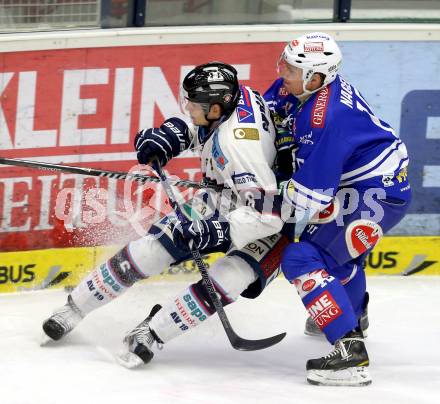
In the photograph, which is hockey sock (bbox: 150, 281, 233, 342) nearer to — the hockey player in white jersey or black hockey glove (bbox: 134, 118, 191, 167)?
the hockey player in white jersey

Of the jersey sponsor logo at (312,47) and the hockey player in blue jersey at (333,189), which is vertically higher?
the jersey sponsor logo at (312,47)

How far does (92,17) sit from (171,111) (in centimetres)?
58

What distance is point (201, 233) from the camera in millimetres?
4426

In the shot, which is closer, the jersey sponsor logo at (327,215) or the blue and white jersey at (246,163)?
the blue and white jersey at (246,163)

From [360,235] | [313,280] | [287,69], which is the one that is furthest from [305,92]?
[313,280]

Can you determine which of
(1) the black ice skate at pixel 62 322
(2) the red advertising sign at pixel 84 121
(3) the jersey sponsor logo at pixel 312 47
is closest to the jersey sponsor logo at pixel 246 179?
(3) the jersey sponsor logo at pixel 312 47

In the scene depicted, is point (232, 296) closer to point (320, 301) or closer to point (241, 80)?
point (320, 301)

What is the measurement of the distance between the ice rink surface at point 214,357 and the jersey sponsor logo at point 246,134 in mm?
911

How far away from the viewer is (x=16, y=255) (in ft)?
18.4

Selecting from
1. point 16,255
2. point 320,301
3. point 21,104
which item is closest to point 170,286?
point 16,255

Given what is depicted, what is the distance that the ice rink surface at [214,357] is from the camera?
428 cm

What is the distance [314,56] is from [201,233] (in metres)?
0.80

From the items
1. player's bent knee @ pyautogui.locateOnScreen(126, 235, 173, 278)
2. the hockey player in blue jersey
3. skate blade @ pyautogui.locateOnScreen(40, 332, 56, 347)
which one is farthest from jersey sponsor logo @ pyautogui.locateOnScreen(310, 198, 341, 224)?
skate blade @ pyautogui.locateOnScreen(40, 332, 56, 347)

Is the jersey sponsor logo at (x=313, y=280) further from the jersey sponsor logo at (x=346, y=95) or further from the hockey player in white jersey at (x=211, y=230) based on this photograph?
the jersey sponsor logo at (x=346, y=95)
